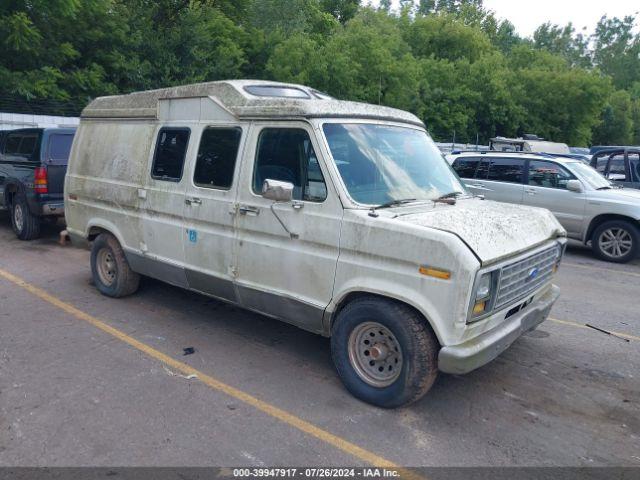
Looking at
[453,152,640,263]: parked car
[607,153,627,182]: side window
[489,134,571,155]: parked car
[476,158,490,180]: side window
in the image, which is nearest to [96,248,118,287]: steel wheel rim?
[453,152,640,263]: parked car

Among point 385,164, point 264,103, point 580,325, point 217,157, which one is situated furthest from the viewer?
→ point 580,325

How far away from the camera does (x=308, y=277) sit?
4.27 m

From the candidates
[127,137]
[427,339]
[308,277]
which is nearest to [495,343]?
[427,339]

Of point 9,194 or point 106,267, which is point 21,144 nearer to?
point 9,194

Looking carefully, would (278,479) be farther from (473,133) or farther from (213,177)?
(473,133)

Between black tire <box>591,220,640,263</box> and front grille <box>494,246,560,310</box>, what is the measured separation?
18.8ft

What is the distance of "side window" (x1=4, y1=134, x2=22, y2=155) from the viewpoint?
382 inches

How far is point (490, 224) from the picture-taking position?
393cm

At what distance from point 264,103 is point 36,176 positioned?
6089 millimetres

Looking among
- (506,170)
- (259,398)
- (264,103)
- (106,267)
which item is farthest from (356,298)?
(506,170)

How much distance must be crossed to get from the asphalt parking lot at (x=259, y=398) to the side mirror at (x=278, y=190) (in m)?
1.53

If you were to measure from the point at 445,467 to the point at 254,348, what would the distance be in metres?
2.26

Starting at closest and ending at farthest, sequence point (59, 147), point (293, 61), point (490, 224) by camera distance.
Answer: point (490, 224) < point (59, 147) < point (293, 61)

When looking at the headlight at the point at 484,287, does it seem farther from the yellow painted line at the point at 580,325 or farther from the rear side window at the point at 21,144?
the rear side window at the point at 21,144
